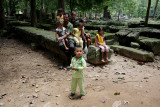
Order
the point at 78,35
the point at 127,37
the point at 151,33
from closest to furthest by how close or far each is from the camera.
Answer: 1. the point at 78,35
2. the point at 127,37
3. the point at 151,33

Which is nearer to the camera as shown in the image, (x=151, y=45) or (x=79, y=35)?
(x=79, y=35)

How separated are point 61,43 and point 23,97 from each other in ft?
7.14

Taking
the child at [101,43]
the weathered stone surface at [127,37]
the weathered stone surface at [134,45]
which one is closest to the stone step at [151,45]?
the weathered stone surface at [134,45]

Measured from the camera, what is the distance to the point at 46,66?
5.37m

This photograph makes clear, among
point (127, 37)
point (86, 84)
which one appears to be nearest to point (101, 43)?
point (86, 84)

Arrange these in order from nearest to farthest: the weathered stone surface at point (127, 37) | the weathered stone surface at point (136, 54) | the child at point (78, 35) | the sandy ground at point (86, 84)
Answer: the sandy ground at point (86, 84)
the child at point (78, 35)
the weathered stone surface at point (136, 54)
the weathered stone surface at point (127, 37)

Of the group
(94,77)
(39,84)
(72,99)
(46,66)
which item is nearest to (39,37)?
(46,66)

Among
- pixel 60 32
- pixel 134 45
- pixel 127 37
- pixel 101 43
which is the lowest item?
pixel 134 45

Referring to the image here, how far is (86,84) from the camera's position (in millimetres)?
3822

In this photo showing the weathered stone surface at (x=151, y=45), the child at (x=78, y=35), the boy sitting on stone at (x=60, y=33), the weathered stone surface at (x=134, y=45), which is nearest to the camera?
the boy sitting on stone at (x=60, y=33)

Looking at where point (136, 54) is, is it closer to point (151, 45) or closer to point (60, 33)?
point (151, 45)

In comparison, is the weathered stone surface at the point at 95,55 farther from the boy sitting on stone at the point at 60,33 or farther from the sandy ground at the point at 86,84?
the boy sitting on stone at the point at 60,33

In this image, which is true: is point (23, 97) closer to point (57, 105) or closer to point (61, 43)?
point (57, 105)

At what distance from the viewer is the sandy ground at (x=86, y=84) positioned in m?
2.97
